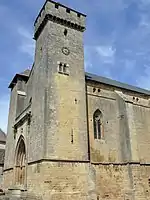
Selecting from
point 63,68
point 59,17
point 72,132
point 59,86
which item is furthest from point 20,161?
point 59,17

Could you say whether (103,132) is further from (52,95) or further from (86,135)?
(52,95)

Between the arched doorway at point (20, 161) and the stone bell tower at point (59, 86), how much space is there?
355 cm

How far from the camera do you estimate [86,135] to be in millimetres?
14242

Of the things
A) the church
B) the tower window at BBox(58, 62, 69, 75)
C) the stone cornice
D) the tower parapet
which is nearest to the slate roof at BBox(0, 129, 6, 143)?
the church

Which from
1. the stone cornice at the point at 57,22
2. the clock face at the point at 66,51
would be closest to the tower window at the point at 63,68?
the clock face at the point at 66,51

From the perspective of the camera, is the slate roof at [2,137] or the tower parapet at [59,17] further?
the slate roof at [2,137]

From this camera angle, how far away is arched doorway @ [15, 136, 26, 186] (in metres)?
17.0

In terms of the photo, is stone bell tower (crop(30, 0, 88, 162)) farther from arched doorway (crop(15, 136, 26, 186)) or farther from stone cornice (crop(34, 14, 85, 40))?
arched doorway (crop(15, 136, 26, 186))

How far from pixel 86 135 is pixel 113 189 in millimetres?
4104

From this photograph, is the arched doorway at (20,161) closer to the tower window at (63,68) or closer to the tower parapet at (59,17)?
the tower window at (63,68)

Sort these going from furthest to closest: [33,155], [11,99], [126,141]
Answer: [11,99], [126,141], [33,155]

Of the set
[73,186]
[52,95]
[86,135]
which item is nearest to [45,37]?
[52,95]

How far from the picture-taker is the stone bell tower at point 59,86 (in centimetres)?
1310

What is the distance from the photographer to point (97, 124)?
1619cm
